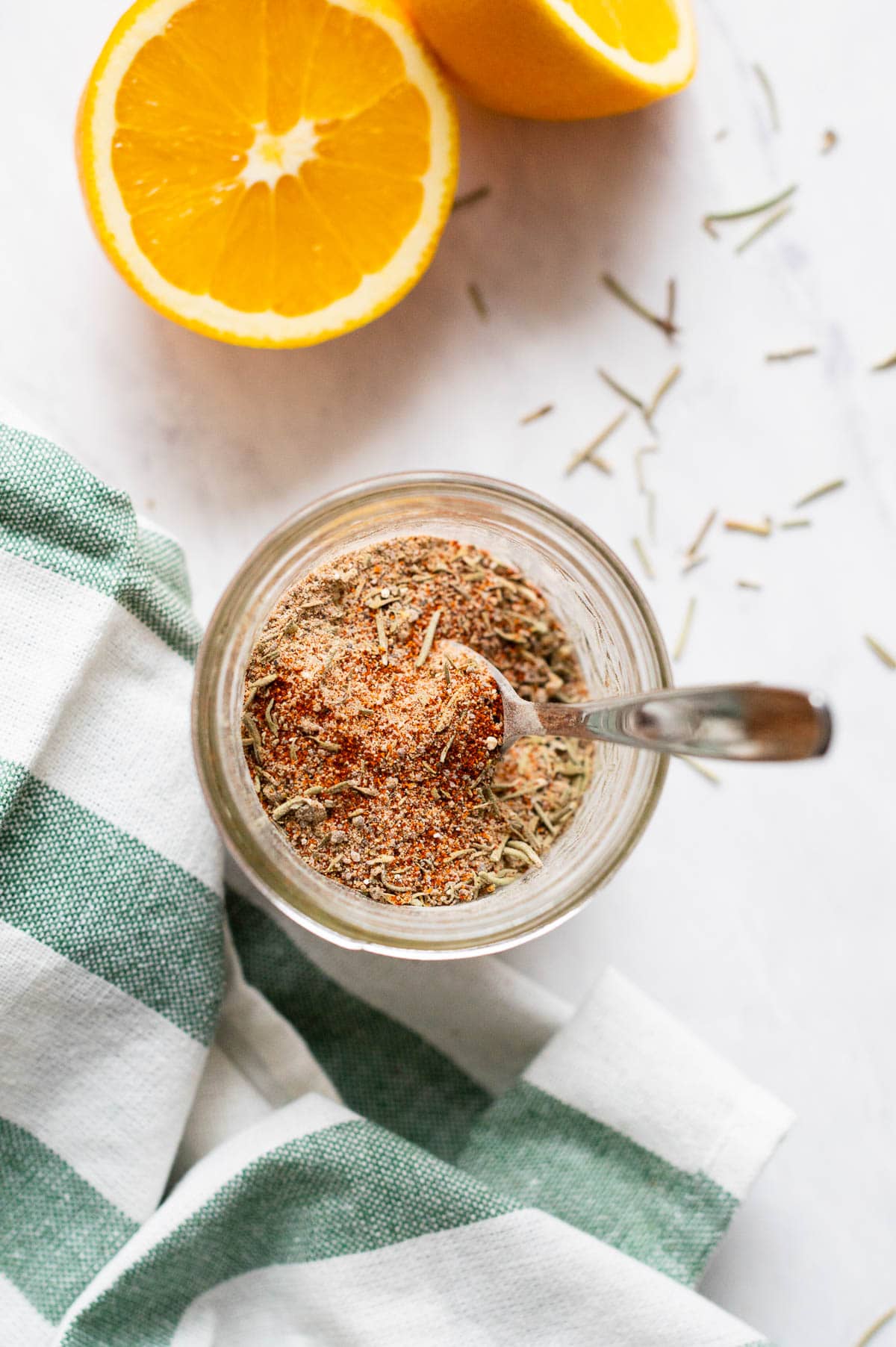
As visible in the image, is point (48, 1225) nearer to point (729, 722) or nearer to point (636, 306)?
point (729, 722)

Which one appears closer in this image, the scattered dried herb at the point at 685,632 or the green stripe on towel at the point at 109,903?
the green stripe on towel at the point at 109,903

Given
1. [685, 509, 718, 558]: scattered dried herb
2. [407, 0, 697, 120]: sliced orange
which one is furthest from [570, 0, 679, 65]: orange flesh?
[685, 509, 718, 558]: scattered dried herb

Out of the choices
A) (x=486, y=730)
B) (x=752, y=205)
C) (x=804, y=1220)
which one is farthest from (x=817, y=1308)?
(x=752, y=205)

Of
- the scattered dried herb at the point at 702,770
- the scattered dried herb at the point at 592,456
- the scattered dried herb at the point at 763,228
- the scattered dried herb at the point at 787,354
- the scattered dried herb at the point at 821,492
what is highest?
the scattered dried herb at the point at 763,228

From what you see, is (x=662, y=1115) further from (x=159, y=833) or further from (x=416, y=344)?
(x=416, y=344)

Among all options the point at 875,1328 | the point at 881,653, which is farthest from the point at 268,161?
the point at 875,1328

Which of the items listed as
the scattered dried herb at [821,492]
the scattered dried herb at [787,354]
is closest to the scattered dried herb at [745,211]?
the scattered dried herb at [787,354]

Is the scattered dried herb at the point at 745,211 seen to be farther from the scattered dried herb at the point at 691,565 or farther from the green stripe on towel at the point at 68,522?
the green stripe on towel at the point at 68,522

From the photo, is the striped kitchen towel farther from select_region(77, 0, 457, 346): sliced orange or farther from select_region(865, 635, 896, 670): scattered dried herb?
select_region(865, 635, 896, 670): scattered dried herb
